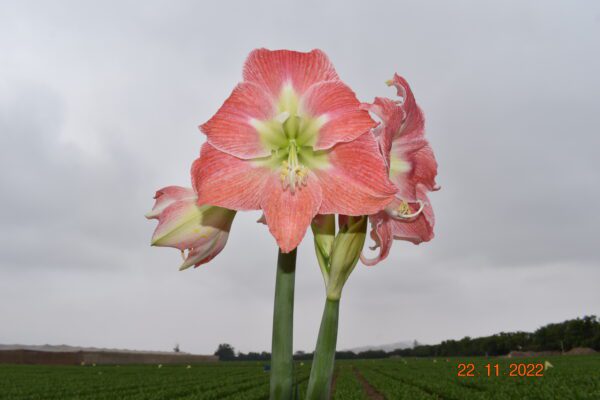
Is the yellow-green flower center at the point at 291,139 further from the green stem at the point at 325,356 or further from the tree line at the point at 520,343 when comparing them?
the tree line at the point at 520,343

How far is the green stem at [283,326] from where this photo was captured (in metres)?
0.74

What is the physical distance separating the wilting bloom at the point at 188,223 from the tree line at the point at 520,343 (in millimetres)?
81331

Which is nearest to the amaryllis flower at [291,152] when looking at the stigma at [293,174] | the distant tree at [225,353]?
the stigma at [293,174]

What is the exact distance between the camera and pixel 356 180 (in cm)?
68

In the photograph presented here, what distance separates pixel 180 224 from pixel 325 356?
29 cm

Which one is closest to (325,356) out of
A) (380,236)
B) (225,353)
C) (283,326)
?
(283,326)

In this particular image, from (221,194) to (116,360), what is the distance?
214 feet

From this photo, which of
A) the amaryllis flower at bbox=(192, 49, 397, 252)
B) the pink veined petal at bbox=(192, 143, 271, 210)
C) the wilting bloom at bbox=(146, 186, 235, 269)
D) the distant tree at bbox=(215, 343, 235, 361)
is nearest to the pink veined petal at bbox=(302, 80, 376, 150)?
the amaryllis flower at bbox=(192, 49, 397, 252)


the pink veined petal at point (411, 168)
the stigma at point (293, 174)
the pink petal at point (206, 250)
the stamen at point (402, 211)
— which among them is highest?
the pink veined petal at point (411, 168)

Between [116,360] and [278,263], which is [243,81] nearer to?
[278,263]

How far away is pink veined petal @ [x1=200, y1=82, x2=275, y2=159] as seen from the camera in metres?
0.67

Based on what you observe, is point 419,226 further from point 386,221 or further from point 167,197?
point 167,197

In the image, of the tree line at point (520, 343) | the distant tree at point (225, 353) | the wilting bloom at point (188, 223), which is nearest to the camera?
the wilting bloom at point (188, 223)

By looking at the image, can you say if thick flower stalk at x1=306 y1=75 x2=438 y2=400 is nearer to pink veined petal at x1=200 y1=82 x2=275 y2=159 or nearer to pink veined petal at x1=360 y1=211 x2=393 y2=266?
pink veined petal at x1=360 y1=211 x2=393 y2=266
